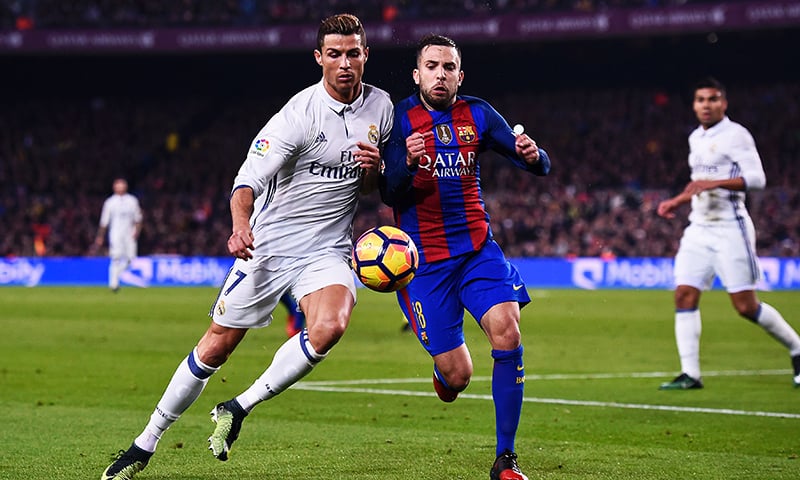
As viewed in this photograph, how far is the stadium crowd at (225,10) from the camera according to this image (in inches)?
1342

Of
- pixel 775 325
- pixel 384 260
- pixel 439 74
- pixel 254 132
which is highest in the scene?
pixel 254 132

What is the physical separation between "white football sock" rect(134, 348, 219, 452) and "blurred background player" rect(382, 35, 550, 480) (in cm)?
132

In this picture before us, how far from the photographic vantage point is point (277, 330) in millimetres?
16344

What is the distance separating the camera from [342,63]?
6.17 metres

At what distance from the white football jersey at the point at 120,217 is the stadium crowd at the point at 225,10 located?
421 inches

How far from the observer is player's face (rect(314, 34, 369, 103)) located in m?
6.12

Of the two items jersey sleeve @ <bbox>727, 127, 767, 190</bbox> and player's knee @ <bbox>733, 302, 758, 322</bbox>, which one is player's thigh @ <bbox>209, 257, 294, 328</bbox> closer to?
jersey sleeve @ <bbox>727, 127, 767, 190</bbox>

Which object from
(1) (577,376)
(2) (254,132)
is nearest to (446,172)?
(1) (577,376)

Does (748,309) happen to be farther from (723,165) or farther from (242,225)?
(242,225)

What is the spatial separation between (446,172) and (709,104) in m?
4.31

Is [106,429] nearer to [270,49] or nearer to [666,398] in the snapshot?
[666,398]

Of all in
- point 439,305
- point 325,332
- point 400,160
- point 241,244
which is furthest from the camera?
point 439,305

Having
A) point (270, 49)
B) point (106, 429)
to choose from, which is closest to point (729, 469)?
point (106, 429)

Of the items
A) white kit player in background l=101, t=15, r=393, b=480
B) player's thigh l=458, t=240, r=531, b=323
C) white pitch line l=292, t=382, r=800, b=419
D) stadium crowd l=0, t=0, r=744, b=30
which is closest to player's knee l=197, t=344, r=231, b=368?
white kit player in background l=101, t=15, r=393, b=480
